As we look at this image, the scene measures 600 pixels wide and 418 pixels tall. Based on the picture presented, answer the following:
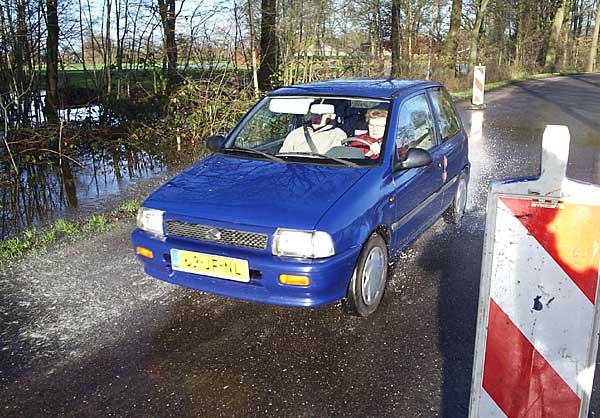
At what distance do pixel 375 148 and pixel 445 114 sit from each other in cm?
186

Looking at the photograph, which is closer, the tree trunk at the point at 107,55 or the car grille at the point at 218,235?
the car grille at the point at 218,235

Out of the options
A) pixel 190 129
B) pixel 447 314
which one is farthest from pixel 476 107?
pixel 447 314

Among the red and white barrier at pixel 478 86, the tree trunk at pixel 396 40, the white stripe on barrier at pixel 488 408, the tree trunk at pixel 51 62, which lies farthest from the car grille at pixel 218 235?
the tree trunk at pixel 396 40

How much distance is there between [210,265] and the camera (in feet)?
12.2

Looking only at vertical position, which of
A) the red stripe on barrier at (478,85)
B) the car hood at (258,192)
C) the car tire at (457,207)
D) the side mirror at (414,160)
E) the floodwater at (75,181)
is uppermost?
the red stripe on barrier at (478,85)

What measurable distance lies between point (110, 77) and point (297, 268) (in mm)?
11334

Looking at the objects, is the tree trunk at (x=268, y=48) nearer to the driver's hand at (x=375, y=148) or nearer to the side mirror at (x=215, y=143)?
the side mirror at (x=215, y=143)

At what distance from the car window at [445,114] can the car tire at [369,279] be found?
2.07 m

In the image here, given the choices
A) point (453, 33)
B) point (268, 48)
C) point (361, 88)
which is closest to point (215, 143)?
point (361, 88)

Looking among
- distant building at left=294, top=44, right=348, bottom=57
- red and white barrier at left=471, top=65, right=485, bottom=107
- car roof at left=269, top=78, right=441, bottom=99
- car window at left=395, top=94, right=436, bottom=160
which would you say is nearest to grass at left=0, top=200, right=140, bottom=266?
car roof at left=269, top=78, right=441, bottom=99

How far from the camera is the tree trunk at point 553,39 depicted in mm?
36406

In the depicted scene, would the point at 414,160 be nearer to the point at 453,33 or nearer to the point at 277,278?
the point at 277,278

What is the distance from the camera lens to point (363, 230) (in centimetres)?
389

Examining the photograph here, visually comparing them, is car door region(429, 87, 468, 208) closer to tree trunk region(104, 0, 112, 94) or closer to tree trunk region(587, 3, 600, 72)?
tree trunk region(104, 0, 112, 94)
